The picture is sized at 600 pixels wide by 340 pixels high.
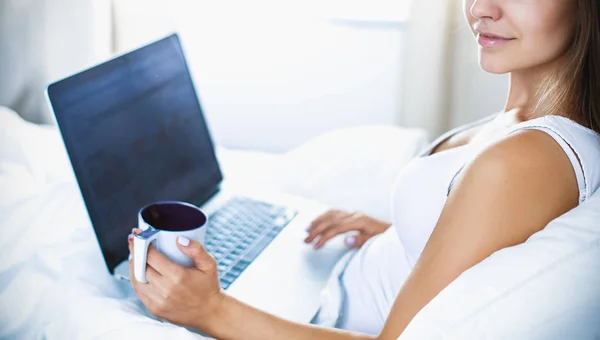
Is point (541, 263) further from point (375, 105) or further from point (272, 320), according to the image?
point (375, 105)

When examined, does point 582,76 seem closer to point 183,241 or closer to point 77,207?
point 183,241

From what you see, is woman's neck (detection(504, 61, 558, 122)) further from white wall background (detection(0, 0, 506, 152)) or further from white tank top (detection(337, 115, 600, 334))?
white wall background (detection(0, 0, 506, 152))

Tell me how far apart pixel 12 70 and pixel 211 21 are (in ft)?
4.06

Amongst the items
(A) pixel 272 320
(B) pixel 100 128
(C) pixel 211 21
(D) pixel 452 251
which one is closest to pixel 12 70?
(B) pixel 100 128

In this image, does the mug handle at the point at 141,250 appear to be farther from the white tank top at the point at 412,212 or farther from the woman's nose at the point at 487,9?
the woman's nose at the point at 487,9

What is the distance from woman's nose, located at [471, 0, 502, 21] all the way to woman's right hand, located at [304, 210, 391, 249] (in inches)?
16.4

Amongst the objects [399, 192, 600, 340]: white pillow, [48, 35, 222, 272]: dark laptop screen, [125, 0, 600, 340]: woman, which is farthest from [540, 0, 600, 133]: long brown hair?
[48, 35, 222, 272]: dark laptop screen

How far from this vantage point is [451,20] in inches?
79.3

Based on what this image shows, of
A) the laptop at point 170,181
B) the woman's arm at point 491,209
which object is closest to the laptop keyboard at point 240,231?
the laptop at point 170,181

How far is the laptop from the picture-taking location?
99 centimetres

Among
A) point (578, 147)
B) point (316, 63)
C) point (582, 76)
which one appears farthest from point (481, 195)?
point (316, 63)

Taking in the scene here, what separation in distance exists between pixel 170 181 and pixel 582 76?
66 cm

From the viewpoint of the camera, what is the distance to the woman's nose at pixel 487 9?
3.25ft

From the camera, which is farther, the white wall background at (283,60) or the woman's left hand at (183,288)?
the white wall background at (283,60)
